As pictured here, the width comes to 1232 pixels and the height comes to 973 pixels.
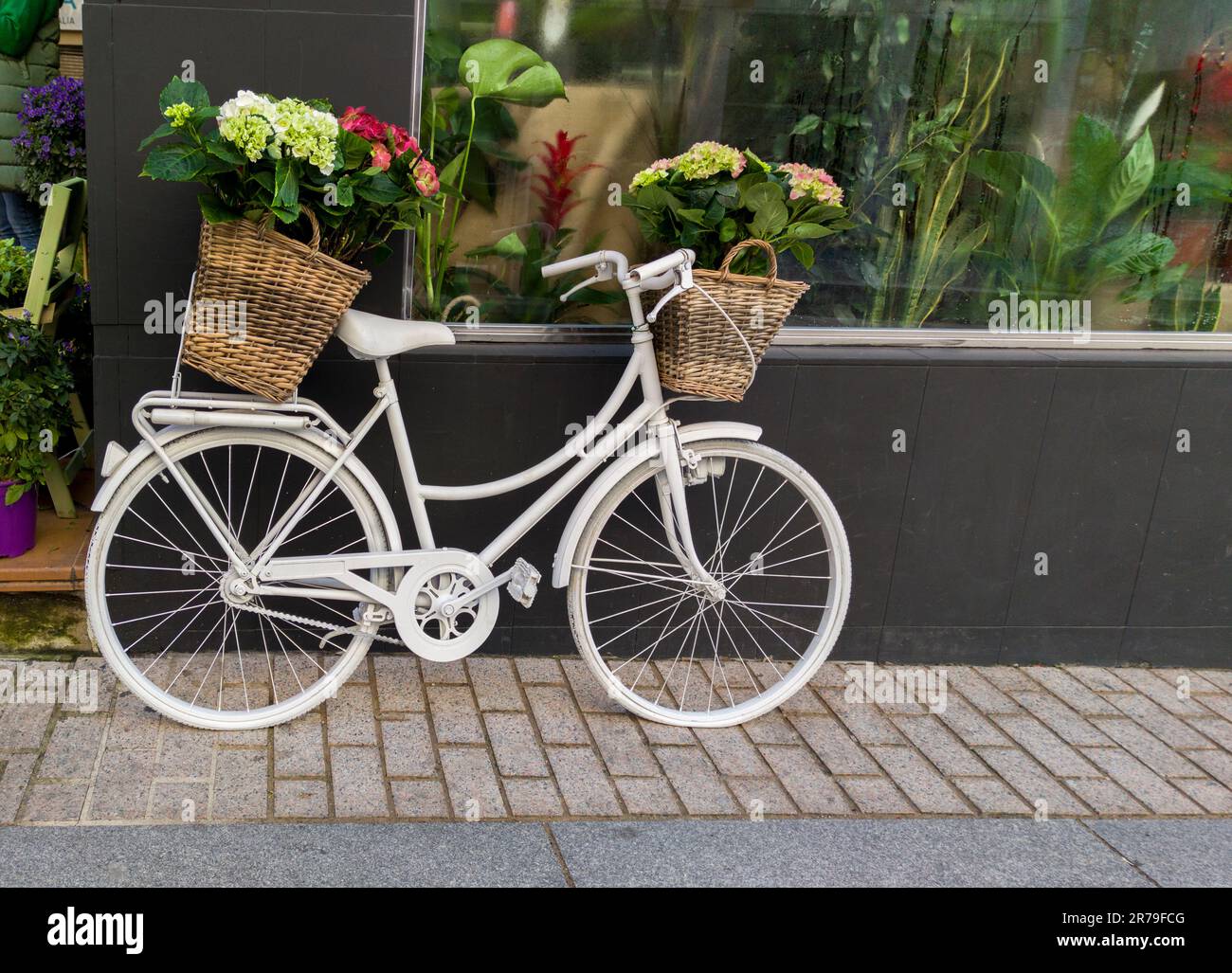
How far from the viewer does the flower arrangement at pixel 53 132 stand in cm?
587

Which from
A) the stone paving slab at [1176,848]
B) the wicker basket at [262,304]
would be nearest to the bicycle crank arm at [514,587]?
the wicker basket at [262,304]

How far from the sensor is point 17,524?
411 centimetres

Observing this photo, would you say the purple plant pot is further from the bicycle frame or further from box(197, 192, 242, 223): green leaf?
box(197, 192, 242, 223): green leaf

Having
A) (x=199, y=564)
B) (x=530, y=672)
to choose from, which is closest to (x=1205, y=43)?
(x=530, y=672)

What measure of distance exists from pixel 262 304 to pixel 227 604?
1.04 meters

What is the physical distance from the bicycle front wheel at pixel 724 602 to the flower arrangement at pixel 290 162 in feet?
4.59

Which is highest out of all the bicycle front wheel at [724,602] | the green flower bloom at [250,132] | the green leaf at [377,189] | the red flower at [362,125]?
the red flower at [362,125]

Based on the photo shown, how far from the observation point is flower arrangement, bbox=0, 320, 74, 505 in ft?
13.1

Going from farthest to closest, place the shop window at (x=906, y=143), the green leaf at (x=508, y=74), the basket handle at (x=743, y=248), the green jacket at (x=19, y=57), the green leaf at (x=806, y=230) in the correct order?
1. the green jacket at (x=19, y=57)
2. the shop window at (x=906, y=143)
3. the green leaf at (x=508, y=74)
4. the green leaf at (x=806, y=230)
5. the basket handle at (x=743, y=248)

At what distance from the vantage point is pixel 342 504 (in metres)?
4.04

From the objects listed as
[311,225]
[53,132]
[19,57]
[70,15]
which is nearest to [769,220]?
[311,225]

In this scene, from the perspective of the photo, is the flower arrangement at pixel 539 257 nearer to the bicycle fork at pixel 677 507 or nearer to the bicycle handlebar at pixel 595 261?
the bicycle handlebar at pixel 595 261

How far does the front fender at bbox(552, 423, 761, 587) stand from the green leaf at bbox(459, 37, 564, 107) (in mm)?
1294

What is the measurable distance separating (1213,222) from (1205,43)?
0.67m
